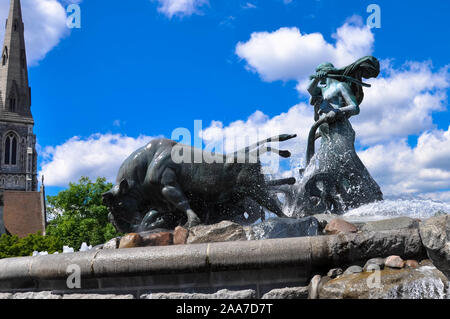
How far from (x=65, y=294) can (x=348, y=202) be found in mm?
5219

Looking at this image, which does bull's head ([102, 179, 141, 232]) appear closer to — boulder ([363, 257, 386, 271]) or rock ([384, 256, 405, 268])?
boulder ([363, 257, 386, 271])

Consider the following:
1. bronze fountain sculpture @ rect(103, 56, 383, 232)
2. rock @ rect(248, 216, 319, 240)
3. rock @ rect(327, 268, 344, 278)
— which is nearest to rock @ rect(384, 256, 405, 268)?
A: rock @ rect(327, 268, 344, 278)

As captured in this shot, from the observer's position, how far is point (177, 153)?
7.18 metres

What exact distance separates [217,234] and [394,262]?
7.39ft

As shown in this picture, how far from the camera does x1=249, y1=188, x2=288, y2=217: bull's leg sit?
7.54 m

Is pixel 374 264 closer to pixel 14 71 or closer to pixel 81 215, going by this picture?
pixel 81 215

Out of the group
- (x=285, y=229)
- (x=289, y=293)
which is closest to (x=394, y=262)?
(x=289, y=293)

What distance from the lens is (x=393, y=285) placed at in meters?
4.13

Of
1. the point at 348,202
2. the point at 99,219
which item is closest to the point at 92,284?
the point at 348,202

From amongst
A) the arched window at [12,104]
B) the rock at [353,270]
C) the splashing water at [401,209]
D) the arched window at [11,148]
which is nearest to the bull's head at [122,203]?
the splashing water at [401,209]

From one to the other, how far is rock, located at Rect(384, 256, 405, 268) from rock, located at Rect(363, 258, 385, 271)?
1.8 inches

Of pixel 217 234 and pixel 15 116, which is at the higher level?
pixel 15 116

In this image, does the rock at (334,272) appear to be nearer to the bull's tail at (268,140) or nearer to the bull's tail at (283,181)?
the bull's tail at (268,140)

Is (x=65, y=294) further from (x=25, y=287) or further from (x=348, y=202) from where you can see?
(x=348, y=202)
